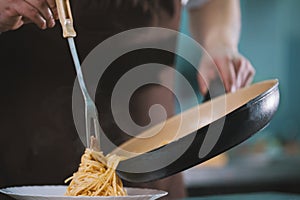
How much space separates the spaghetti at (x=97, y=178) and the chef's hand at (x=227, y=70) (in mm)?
540

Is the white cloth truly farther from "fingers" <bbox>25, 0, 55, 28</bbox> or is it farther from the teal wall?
the teal wall

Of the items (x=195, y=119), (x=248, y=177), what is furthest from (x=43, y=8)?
(x=248, y=177)

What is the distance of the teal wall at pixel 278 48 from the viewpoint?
3.54m

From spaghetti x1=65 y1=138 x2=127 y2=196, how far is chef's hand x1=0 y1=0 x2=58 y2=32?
232 mm

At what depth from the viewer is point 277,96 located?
104cm

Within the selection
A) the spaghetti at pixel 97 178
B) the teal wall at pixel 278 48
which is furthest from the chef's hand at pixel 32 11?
the teal wall at pixel 278 48

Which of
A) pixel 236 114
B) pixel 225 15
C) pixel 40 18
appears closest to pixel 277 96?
pixel 236 114

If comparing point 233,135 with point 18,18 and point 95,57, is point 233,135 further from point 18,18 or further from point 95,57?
point 95,57

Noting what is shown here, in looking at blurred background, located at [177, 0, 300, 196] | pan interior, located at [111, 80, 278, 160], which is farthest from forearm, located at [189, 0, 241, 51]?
blurred background, located at [177, 0, 300, 196]

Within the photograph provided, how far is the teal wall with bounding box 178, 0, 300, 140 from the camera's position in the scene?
3.54 metres

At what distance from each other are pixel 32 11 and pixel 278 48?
2828 millimetres

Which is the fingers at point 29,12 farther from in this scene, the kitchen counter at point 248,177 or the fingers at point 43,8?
the kitchen counter at point 248,177

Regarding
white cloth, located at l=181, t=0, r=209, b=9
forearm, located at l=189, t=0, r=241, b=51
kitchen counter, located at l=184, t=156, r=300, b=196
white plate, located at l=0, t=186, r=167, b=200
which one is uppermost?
white cloth, located at l=181, t=0, r=209, b=9

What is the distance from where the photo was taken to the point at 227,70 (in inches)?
61.1
